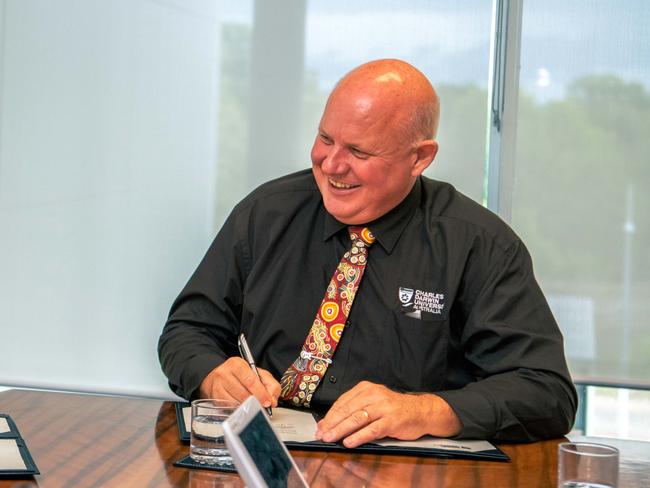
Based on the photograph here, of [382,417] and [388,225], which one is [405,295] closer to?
[388,225]

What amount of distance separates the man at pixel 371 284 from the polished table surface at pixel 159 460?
24 centimetres

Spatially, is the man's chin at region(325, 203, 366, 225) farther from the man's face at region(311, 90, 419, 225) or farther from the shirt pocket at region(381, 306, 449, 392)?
the shirt pocket at region(381, 306, 449, 392)

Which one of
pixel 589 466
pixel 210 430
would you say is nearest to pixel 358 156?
pixel 210 430

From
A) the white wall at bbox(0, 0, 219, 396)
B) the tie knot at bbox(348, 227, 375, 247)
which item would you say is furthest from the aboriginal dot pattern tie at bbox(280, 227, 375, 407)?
the white wall at bbox(0, 0, 219, 396)

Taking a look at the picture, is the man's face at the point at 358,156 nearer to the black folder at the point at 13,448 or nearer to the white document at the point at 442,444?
the white document at the point at 442,444

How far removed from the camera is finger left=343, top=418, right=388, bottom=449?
1.62 metres

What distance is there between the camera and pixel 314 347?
2146mm

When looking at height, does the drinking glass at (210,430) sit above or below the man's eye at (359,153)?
below

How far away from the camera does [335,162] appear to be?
2.19 m

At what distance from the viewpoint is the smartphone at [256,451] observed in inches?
36.3

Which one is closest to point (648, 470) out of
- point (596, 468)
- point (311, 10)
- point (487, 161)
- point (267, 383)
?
point (596, 468)

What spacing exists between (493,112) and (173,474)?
98.2 inches

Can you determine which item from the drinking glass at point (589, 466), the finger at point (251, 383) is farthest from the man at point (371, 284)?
the drinking glass at point (589, 466)

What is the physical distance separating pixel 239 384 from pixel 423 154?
0.80 m
